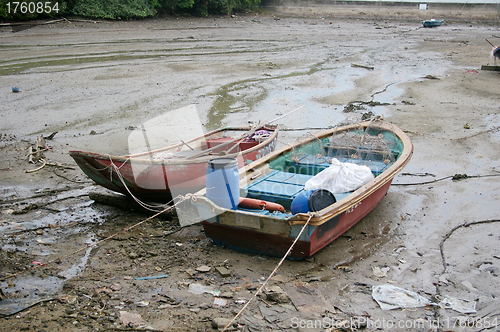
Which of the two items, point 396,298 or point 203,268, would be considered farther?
point 203,268

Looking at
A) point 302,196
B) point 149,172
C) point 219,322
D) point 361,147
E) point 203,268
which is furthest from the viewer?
point 361,147

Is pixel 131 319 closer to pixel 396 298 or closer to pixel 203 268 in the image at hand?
pixel 203 268

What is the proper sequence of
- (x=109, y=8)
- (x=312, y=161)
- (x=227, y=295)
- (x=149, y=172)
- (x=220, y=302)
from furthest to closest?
(x=109, y=8)
(x=312, y=161)
(x=149, y=172)
(x=227, y=295)
(x=220, y=302)

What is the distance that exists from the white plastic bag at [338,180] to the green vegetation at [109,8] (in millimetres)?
22552

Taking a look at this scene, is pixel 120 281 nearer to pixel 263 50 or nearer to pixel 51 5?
pixel 263 50

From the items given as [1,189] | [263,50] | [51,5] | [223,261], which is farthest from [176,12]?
[223,261]

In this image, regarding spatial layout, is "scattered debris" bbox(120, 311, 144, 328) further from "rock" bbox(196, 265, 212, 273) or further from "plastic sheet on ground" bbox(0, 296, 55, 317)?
"rock" bbox(196, 265, 212, 273)

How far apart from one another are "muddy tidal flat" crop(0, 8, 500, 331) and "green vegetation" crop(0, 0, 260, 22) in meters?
4.20

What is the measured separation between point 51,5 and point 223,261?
24.5 metres

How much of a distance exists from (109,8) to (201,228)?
79.5ft

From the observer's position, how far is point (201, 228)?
6461 mm

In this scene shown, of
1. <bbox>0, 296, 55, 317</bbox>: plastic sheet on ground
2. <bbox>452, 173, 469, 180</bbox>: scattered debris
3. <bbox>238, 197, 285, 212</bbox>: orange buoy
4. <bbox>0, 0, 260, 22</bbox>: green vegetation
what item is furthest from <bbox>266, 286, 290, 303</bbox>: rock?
<bbox>0, 0, 260, 22</bbox>: green vegetation

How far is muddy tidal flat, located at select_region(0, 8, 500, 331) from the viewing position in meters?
4.41

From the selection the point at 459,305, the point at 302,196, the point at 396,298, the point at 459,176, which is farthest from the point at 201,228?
the point at 459,176
